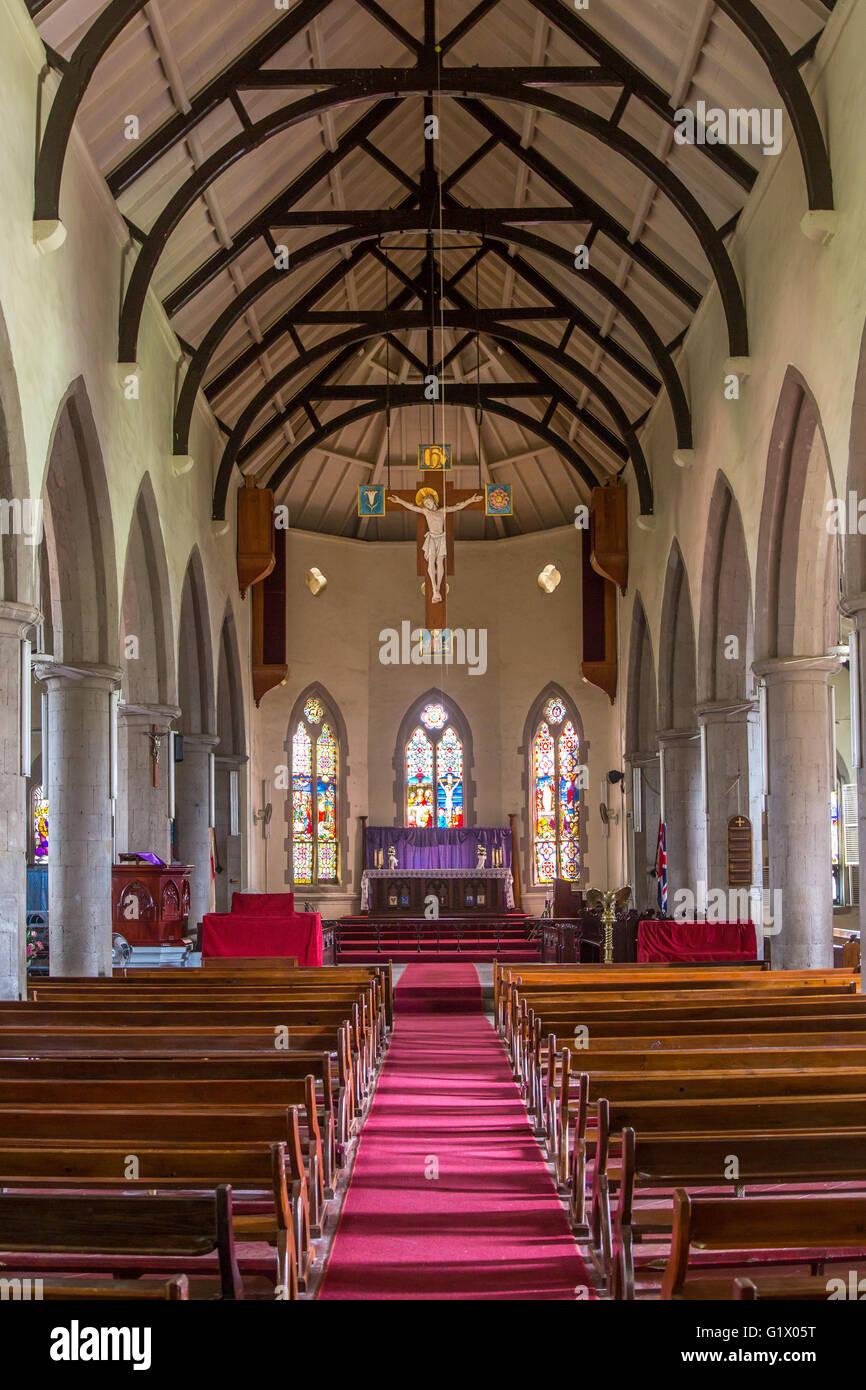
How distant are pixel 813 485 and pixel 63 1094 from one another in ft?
31.5

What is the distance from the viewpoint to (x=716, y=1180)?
160 inches

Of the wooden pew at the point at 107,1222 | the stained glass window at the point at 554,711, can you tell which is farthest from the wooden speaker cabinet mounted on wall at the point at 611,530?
the wooden pew at the point at 107,1222

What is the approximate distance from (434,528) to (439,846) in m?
6.21

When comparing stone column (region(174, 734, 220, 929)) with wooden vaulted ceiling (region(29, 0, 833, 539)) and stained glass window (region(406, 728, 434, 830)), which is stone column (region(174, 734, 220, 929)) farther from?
stained glass window (region(406, 728, 434, 830))

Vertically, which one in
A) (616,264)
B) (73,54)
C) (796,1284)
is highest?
(616,264)

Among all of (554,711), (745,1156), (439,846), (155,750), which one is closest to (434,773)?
(439,846)

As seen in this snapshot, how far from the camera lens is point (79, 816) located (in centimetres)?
1248

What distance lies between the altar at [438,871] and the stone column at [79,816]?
33.9 feet

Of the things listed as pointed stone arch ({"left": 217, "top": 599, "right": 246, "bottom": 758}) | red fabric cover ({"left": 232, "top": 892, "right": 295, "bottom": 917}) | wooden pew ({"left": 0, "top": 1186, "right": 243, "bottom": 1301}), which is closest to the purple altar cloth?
pointed stone arch ({"left": 217, "top": 599, "right": 246, "bottom": 758})

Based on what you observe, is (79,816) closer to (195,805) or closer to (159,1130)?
(195,805)

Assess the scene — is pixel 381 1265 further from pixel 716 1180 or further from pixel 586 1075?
pixel 716 1180

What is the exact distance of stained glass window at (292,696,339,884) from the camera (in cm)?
2508

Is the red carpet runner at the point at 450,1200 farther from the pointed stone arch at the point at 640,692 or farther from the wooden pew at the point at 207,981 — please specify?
the pointed stone arch at the point at 640,692

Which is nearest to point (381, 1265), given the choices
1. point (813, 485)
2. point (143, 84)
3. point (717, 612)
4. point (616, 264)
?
point (813, 485)
